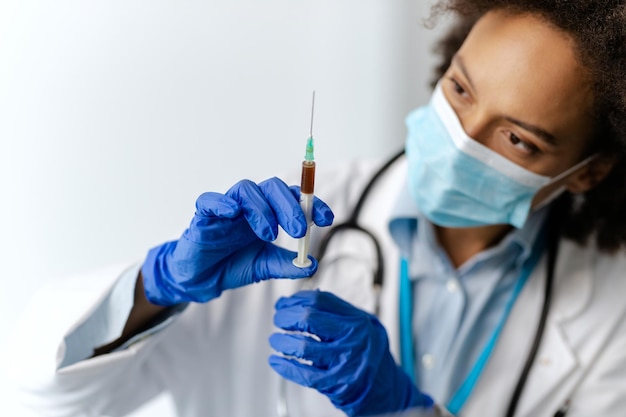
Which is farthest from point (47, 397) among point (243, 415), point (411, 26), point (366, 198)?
point (411, 26)

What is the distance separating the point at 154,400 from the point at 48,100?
0.54m

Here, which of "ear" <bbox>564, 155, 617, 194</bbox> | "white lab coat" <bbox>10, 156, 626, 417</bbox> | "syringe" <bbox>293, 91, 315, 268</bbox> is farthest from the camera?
"ear" <bbox>564, 155, 617, 194</bbox>

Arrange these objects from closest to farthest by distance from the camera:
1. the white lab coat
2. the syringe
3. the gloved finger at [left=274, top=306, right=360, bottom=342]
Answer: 1. the syringe
2. the gloved finger at [left=274, top=306, right=360, bottom=342]
3. the white lab coat

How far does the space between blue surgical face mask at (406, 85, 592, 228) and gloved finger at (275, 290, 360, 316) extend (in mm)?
280

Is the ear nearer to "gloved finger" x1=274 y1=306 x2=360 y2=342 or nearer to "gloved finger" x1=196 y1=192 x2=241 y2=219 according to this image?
"gloved finger" x1=274 y1=306 x2=360 y2=342

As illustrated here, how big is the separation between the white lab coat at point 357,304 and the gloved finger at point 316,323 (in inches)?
8.8

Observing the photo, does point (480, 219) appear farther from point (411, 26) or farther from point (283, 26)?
point (411, 26)

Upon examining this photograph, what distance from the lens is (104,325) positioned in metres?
1.05

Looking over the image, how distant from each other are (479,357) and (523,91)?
0.51 metres

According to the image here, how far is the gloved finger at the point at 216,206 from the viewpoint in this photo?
857 millimetres

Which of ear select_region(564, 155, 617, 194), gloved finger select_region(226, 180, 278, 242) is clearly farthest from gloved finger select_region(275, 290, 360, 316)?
ear select_region(564, 155, 617, 194)

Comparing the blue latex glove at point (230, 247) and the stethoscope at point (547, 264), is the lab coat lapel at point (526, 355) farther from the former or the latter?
the blue latex glove at point (230, 247)

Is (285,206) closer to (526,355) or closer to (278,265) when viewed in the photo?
(278,265)

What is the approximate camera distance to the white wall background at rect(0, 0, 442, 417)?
1.04m
